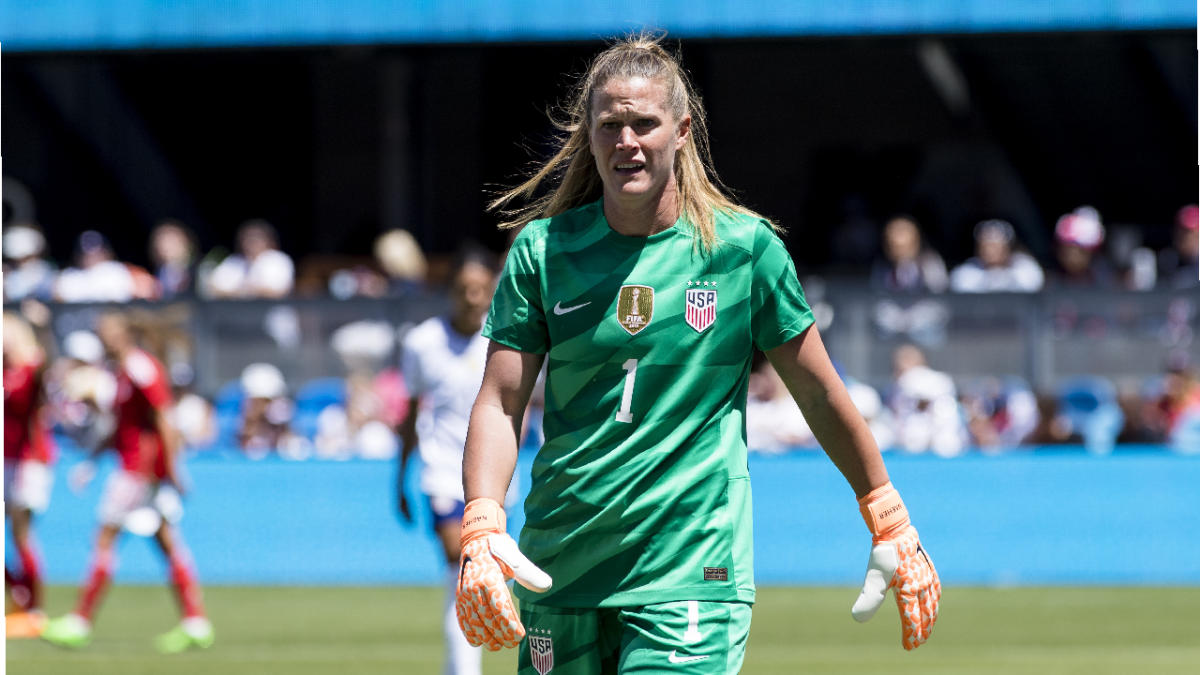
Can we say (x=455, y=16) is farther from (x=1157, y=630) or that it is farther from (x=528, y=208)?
(x=528, y=208)

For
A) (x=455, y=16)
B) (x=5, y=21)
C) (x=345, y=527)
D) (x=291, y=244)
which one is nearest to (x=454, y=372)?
(x=345, y=527)

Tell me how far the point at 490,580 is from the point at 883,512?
0.91 m

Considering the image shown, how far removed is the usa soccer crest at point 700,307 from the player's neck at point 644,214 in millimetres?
164

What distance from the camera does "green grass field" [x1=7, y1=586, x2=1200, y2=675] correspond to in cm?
936

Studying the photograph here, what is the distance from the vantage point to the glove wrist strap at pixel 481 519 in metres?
3.96

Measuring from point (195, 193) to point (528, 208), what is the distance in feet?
61.9

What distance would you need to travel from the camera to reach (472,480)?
4.04m

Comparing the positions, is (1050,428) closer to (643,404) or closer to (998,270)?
(998,270)

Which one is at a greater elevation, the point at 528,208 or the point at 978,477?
the point at 528,208

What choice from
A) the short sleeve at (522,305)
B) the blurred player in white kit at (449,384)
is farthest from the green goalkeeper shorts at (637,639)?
the blurred player in white kit at (449,384)

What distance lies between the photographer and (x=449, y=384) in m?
8.07

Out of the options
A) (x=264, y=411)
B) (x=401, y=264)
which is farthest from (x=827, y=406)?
(x=401, y=264)

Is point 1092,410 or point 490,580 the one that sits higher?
point 490,580

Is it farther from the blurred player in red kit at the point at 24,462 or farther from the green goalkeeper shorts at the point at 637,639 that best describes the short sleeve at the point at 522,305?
the blurred player in red kit at the point at 24,462
